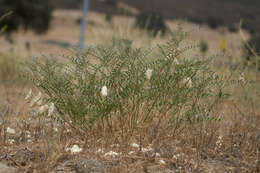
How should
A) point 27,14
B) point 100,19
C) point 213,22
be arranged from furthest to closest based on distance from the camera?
point 100,19, point 213,22, point 27,14

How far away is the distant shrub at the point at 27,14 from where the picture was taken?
57.6 feet

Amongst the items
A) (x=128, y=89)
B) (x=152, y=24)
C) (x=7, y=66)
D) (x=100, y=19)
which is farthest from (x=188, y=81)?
(x=100, y=19)

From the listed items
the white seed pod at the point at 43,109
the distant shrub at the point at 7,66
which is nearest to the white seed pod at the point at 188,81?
the white seed pod at the point at 43,109

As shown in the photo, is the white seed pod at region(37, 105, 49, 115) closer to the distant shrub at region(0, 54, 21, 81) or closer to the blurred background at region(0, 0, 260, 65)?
the blurred background at region(0, 0, 260, 65)

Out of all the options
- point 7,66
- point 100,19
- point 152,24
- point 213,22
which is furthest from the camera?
point 100,19

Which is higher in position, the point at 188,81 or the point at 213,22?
the point at 213,22

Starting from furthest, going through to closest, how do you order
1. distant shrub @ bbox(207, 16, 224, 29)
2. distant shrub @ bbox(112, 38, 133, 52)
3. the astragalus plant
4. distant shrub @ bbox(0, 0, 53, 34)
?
distant shrub @ bbox(207, 16, 224, 29)
distant shrub @ bbox(0, 0, 53, 34)
distant shrub @ bbox(112, 38, 133, 52)
the astragalus plant

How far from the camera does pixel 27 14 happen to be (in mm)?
18422

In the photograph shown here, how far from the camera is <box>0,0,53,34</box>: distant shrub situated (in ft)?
57.6

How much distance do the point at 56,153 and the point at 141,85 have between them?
0.65m

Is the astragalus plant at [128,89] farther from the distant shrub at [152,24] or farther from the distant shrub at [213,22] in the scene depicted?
the distant shrub at [213,22]

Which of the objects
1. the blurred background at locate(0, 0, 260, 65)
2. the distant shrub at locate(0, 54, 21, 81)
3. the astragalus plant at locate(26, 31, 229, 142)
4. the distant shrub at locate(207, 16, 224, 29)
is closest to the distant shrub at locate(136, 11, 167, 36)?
the blurred background at locate(0, 0, 260, 65)

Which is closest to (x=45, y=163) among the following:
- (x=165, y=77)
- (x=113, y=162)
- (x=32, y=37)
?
(x=113, y=162)

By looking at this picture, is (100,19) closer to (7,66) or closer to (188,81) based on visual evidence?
(7,66)
